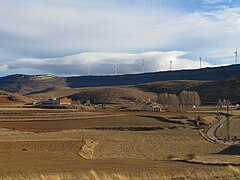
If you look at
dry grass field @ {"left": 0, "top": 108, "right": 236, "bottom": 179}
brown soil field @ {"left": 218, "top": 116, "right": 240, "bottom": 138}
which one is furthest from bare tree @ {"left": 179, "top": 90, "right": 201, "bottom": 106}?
dry grass field @ {"left": 0, "top": 108, "right": 236, "bottom": 179}

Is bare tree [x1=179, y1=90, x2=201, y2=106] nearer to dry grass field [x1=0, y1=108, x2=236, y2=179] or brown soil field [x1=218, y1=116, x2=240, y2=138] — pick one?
brown soil field [x1=218, y1=116, x2=240, y2=138]

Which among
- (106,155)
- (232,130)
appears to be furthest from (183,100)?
(106,155)

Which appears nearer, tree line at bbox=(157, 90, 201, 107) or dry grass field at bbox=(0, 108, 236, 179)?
dry grass field at bbox=(0, 108, 236, 179)

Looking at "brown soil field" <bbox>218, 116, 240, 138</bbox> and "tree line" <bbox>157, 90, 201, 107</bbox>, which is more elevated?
"tree line" <bbox>157, 90, 201, 107</bbox>

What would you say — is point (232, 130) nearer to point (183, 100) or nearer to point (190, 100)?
point (190, 100)

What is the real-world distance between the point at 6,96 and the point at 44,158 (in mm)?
150366

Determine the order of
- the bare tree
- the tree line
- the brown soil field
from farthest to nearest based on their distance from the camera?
the tree line
the bare tree
the brown soil field

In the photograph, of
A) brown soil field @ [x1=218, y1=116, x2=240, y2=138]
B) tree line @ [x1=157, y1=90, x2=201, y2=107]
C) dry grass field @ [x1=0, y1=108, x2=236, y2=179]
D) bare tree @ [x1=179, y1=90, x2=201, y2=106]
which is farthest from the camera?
tree line @ [x1=157, y1=90, x2=201, y2=107]

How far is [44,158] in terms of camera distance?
33.2 m

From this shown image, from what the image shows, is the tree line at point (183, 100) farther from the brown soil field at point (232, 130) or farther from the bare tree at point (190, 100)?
the brown soil field at point (232, 130)

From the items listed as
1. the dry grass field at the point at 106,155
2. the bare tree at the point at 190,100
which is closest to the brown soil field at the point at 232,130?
the dry grass field at the point at 106,155

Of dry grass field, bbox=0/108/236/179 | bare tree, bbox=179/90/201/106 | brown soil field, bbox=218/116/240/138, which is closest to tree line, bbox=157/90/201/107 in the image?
bare tree, bbox=179/90/201/106

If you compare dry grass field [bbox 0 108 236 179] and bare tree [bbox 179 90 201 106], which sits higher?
bare tree [bbox 179 90 201 106]

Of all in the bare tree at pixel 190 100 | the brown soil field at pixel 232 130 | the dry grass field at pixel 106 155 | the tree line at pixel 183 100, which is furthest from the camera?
the tree line at pixel 183 100
